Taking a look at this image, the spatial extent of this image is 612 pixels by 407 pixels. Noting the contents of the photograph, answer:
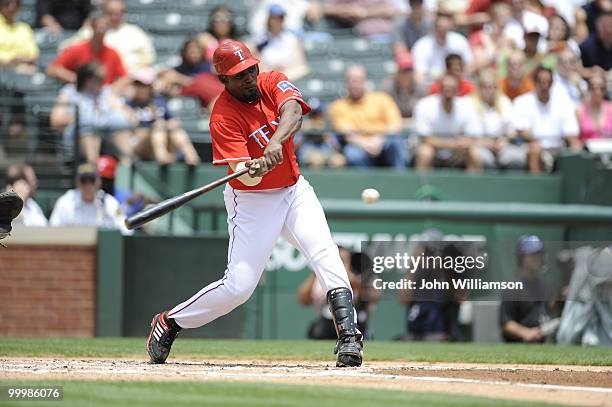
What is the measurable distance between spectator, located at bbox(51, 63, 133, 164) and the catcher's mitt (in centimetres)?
446

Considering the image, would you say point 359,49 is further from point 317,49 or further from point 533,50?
point 533,50

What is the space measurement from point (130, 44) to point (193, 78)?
115 centimetres

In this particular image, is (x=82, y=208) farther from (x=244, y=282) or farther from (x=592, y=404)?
(x=592, y=404)

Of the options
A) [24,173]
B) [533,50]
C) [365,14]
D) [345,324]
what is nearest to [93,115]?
[24,173]

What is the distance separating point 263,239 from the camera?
273 inches

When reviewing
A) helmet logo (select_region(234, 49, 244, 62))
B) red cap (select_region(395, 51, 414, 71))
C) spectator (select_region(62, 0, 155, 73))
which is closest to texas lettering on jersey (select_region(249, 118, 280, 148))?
helmet logo (select_region(234, 49, 244, 62))

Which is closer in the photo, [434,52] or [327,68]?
[434,52]

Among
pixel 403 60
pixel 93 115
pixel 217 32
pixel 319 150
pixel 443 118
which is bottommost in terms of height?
pixel 319 150

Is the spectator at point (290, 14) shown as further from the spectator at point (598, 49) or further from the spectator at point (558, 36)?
the spectator at point (598, 49)

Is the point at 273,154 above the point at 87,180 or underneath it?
above

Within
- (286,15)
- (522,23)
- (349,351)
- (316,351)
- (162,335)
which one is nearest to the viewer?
(349,351)

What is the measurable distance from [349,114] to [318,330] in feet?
9.46

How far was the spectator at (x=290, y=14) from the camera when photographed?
15055 mm

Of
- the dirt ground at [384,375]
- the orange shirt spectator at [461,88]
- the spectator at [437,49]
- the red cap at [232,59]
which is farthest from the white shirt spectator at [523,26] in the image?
the red cap at [232,59]
